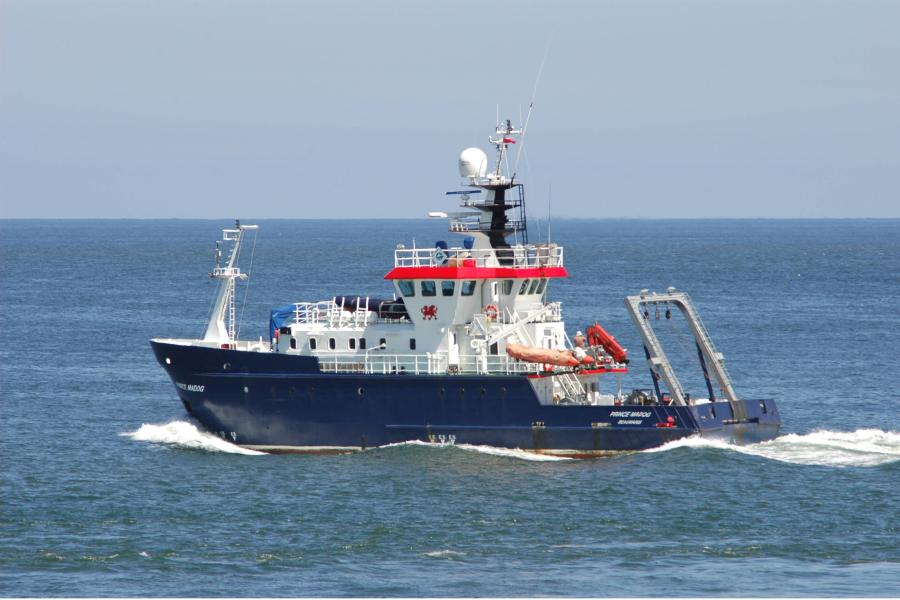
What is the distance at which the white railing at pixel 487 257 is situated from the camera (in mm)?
38938

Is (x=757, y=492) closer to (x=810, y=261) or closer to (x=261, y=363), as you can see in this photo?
(x=261, y=363)

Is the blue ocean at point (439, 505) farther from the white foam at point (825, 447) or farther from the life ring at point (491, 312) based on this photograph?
the life ring at point (491, 312)

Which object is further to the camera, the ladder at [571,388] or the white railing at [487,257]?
the white railing at [487,257]

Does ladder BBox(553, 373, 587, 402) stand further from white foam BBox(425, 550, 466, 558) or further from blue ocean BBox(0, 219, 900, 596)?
white foam BBox(425, 550, 466, 558)

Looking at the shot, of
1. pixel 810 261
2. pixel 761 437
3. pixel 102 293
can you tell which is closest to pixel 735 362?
pixel 761 437

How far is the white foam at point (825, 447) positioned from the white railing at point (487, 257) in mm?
6031

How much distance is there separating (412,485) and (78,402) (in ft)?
54.2

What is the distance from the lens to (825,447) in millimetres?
38062

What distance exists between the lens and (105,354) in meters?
57.8

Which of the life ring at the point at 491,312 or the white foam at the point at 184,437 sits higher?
the life ring at the point at 491,312

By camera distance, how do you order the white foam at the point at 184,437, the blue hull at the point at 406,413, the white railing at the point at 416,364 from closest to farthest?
the blue hull at the point at 406,413 → the white railing at the point at 416,364 → the white foam at the point at 184,437

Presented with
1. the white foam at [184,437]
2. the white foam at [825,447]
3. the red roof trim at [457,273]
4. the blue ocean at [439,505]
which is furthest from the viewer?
the white foam at [184,437]

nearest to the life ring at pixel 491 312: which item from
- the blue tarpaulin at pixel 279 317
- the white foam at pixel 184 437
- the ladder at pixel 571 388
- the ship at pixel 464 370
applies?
A: the ship at pixel 464 370

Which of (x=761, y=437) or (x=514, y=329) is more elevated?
(x=514, y=329)
